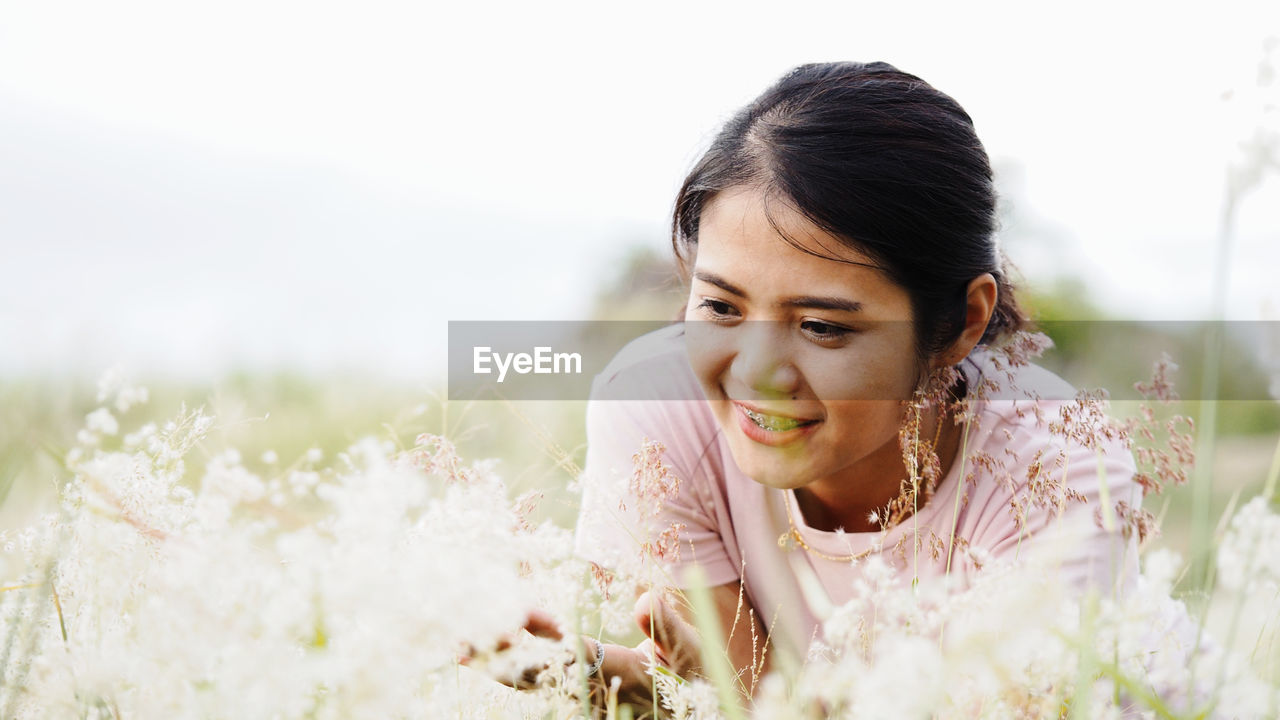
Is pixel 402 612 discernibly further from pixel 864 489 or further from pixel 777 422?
pixel 864 489

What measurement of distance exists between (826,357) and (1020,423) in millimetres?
527

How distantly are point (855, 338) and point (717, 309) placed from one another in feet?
0.90

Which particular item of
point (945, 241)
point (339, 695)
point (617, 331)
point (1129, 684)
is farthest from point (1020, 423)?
point (617, 331)

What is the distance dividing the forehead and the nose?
0.09 m

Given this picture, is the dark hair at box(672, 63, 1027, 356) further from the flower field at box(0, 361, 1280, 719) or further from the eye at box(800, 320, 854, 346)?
the flower field at box(0, 361, 1280, 719)

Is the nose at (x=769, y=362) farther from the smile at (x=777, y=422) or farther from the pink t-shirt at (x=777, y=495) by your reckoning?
the pink t-shirt at (x=777, y=495)

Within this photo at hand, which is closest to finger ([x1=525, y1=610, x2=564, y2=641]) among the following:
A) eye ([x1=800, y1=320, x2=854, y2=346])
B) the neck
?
eye ([x1=800, y1=320, x2=854, y2=346])

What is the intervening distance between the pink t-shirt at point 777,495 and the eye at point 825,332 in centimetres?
39

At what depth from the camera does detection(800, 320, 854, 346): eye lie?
1.88 m

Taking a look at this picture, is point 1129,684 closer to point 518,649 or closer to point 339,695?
point 518,649

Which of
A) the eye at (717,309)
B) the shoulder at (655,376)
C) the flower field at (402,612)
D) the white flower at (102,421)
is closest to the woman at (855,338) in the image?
the eye at (717,309)

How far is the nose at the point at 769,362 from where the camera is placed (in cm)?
188

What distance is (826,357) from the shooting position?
1.87m

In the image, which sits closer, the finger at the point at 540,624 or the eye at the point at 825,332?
the finger at the point at 540,624
